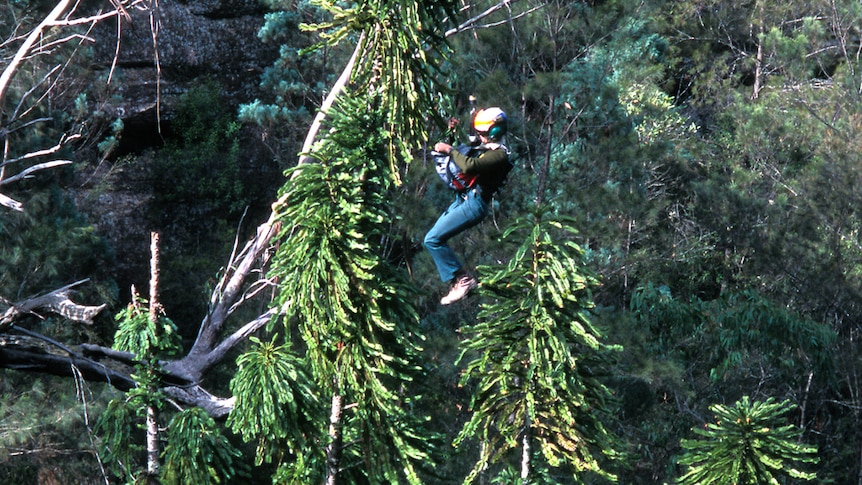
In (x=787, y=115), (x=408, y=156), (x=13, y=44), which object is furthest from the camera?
(x=787, y=115)

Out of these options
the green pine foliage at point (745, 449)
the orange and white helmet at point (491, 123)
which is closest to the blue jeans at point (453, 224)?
the orange and white helmet at point (491, 123)

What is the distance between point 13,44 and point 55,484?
7.62 metres

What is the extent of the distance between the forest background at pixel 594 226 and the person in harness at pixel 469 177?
552 centimetres

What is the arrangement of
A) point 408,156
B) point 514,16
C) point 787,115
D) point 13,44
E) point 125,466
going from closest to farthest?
point 408,156
point 125,466
point 514,16
point 13,44
point 787,115

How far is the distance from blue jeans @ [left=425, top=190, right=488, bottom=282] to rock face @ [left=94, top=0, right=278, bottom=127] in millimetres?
18876

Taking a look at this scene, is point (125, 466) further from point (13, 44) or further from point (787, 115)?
point (787, 115)

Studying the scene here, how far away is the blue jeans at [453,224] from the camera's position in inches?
313

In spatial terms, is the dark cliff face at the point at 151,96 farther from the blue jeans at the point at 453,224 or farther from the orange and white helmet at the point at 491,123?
the orange and white helmet at the point at 491,123

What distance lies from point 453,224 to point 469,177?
15.4 inches

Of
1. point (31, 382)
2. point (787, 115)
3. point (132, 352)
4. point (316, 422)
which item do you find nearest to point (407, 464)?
point (316, 422)

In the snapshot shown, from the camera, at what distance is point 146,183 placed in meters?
25.5

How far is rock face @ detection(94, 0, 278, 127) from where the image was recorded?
25766 mm

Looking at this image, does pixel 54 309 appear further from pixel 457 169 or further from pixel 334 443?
pixel 457 169

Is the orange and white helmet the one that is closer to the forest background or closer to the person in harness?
the person in harness
